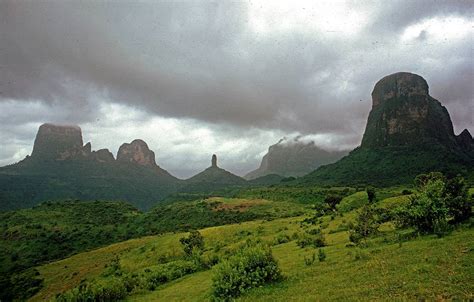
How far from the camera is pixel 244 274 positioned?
20.3 meters

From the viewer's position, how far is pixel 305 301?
50.8 ft

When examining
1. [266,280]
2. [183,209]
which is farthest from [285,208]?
[266,280]

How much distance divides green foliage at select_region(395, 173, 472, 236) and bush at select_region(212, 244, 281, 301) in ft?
40.7

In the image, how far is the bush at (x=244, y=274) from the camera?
19859 mm

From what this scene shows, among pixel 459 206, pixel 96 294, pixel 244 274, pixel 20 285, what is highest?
pixel 459 206

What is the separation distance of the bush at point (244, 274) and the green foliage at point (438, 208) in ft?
40.7

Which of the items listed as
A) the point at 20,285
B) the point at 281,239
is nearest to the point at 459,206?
the point at 281,239

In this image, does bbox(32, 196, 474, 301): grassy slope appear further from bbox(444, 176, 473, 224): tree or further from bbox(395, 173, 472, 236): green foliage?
bbox(444, 176, 473, 224): tree

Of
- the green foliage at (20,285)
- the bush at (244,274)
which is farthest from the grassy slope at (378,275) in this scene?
the green foliage at (20,285)

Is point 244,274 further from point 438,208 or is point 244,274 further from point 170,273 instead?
point 170,273

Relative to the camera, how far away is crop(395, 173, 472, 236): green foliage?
23.2 metres

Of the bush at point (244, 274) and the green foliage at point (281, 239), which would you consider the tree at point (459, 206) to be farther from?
the green foliage at point (281, 239)

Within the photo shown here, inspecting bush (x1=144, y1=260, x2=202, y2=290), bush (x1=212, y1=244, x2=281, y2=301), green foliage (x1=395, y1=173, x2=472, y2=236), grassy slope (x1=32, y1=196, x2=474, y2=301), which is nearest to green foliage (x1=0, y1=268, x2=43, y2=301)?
bush (x1=144, y1=260, x2=202, y2=290)

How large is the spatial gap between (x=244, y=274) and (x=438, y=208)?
15.6m
